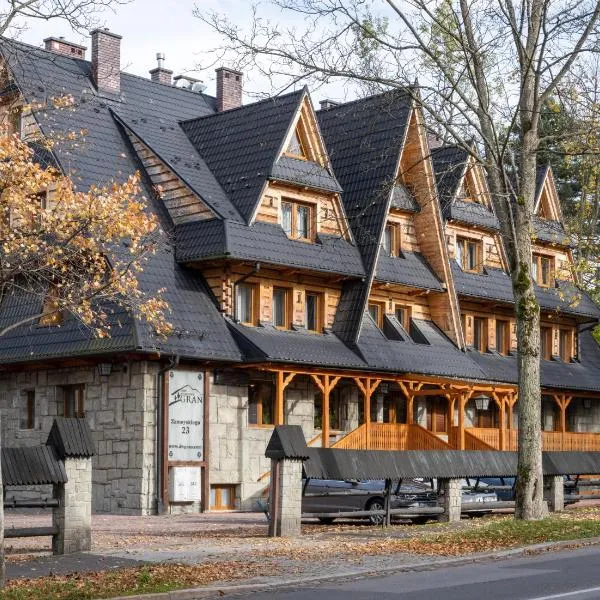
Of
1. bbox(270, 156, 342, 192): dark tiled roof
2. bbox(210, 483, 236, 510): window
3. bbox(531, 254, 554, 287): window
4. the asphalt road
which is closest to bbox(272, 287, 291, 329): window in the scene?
bbox(270, 156, 342, 192): dark tiled roof

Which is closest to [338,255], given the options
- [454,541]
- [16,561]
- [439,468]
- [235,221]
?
[235,221]

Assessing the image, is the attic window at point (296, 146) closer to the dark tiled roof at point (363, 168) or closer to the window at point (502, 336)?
the dark tiled roof at point (363, 168)

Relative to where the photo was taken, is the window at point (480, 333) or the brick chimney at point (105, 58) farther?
the window at point (480, 333)

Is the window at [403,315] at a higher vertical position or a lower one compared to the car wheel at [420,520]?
higher

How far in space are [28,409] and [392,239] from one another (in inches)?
475

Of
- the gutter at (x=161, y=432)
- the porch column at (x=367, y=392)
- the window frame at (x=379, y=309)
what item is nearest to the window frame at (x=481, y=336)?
the window frame at (x=379, y=309)

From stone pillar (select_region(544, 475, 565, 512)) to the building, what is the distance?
17.2 ft

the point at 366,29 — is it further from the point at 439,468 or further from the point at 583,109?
the point at 439,468

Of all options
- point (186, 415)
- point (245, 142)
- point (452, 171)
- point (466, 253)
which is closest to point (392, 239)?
point (452, 171)

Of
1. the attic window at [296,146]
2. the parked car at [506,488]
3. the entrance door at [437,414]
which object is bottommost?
the parked car at [506,488]

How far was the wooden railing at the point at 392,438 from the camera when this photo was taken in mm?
32000

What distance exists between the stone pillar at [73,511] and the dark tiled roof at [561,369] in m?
20.9

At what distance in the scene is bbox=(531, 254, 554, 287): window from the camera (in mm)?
43562

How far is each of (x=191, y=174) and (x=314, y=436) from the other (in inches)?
313
